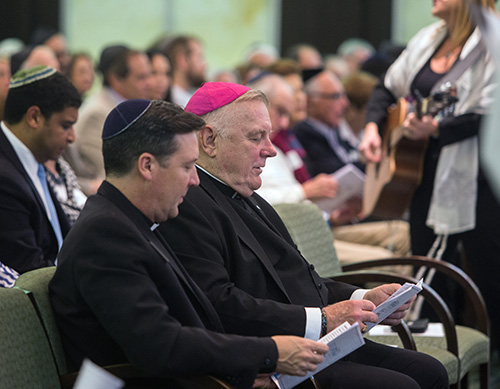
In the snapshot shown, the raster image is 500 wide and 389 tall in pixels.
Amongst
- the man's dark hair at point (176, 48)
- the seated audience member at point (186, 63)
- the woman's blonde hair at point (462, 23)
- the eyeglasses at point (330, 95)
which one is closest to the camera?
the woman's blonde hair at point (462, 23)

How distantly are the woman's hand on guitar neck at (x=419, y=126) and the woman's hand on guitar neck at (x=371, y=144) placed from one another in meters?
0.28

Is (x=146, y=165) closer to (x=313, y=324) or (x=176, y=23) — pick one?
(x=313, y=324)

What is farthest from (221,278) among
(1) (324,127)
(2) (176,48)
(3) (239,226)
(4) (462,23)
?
(2) (176,48)

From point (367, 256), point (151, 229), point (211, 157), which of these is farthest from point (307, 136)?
point (151, 229)

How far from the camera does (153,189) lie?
2.04 meters

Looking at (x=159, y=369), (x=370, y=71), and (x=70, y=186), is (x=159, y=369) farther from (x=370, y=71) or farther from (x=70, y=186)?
(x=370, y=71)

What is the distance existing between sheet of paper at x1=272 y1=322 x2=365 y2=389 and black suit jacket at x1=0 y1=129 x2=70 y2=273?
105 cm

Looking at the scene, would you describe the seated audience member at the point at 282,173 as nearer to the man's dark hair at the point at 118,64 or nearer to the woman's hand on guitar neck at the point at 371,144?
the woman's hand on guitar neck at the point at 371,144

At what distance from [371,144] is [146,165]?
2520mm

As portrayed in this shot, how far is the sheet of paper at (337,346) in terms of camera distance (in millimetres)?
2031

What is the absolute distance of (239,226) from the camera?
2.54 metres

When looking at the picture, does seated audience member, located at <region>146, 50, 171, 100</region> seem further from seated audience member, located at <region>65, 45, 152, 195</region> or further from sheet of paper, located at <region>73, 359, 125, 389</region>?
sheet of paper, located at <region>73, 359, 125, 389</region>

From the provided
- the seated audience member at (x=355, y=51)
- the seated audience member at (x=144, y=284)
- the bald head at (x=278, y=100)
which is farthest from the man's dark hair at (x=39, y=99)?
the seated audience member at (x=355, y=51)

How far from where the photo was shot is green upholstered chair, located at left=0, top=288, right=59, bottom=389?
198 cm
